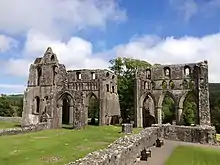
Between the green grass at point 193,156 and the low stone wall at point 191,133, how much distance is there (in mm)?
3959

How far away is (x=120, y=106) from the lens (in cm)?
6025

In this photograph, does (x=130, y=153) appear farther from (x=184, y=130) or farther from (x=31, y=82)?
(x=31, y=82)

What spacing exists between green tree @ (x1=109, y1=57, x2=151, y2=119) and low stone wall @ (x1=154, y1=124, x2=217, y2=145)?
28507 millimetres

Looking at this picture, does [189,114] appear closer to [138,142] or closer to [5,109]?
[138,142]

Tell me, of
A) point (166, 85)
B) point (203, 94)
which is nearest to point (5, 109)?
point (166, 85)

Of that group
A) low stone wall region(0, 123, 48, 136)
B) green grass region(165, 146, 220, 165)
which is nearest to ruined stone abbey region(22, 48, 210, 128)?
low stone wall region(0, 123, 48, 136)

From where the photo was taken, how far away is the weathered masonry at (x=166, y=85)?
1804 inches

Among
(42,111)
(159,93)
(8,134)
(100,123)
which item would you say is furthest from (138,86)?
(8,134)

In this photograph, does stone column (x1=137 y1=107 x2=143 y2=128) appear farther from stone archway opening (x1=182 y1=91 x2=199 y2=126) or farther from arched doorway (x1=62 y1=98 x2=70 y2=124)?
arched doorway (x1=62 y1=98 x2=70 y2=124)

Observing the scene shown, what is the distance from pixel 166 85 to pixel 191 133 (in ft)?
72.7

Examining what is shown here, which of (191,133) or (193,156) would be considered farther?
(191,133)

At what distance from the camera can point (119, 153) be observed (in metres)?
11.8

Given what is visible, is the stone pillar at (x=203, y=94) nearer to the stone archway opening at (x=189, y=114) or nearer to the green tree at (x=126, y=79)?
the stone archway opening at (x=189, y=114)

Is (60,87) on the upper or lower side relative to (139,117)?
upper
